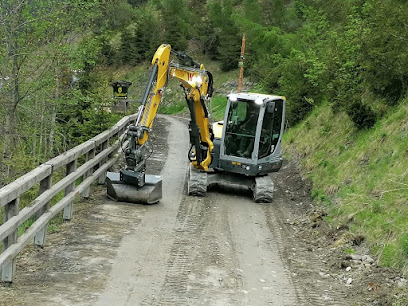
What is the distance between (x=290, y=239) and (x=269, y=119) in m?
4.50

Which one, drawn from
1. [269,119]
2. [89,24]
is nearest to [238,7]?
[89,24]

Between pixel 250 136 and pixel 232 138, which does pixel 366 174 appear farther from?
pixel 232 138

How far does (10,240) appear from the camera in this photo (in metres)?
6.48

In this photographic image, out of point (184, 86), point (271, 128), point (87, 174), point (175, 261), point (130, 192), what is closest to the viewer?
point (175, 261)

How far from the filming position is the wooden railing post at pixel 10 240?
6.43 m

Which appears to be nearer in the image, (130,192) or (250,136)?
(130,192)

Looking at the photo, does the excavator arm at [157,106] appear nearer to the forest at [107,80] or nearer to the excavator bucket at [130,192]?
the excavator bucket at [130,192]

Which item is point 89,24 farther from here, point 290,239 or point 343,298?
point 343,298

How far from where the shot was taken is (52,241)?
859 centimetres

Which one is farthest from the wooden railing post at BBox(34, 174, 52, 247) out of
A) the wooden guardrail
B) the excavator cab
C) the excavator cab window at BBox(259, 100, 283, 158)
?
the excavator cab window at BBox(259, 100, 283, 158)

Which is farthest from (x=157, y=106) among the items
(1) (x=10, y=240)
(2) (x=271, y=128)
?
(1) (x=10, y=240)

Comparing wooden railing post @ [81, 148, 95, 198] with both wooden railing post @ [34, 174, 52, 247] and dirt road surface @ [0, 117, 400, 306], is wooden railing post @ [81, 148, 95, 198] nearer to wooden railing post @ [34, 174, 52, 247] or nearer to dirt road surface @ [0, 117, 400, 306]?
dirt road surface @ [0, 117, 400, 306]

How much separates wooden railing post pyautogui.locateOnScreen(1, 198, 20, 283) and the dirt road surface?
14 centimetres

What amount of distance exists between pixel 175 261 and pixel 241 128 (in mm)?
6718
